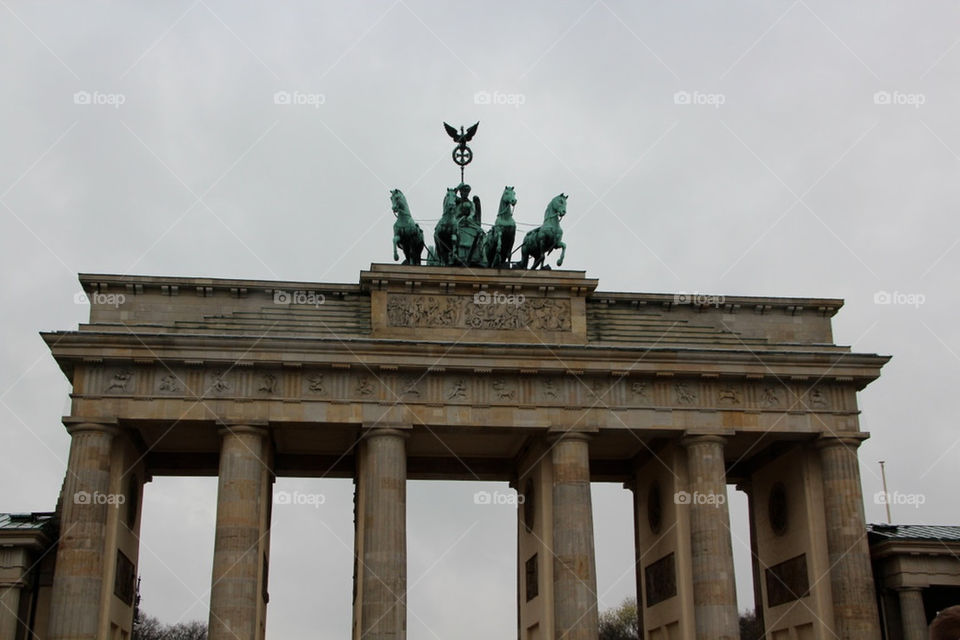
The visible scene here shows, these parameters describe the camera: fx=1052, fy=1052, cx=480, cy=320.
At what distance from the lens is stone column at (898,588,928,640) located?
3544cm

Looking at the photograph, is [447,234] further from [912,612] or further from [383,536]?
[912,612]

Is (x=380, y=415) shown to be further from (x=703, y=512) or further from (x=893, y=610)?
(x=893, y=610)

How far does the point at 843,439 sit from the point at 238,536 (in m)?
20.5

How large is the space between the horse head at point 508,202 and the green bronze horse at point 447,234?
176cm

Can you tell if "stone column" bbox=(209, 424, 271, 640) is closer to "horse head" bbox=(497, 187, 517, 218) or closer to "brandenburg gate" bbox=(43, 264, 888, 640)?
"brandenburg gate" bbox=(43, 264, 888, 640)

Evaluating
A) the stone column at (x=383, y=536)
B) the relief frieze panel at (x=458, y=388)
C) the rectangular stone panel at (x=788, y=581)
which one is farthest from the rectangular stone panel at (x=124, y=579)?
the rectangular stone panel at (x=788, y=581)

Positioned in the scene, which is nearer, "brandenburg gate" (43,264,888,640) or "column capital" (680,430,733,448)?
"brandenburg gate" (43,264,888,640)

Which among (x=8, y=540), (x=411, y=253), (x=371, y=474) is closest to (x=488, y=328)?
(x=411, y=253)

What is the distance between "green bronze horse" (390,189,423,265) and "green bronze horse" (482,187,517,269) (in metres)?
2.43

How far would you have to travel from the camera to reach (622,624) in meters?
95.1

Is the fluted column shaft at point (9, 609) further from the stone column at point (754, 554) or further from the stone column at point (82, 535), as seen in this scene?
the stone column at point (754, 554)

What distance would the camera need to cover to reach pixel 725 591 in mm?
34406

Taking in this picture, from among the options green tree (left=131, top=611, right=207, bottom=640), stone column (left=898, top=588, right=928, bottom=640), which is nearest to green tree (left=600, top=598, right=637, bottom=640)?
green tree (left=131, top=611, right=207, bottom=640)

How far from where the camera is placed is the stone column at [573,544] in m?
33.6
